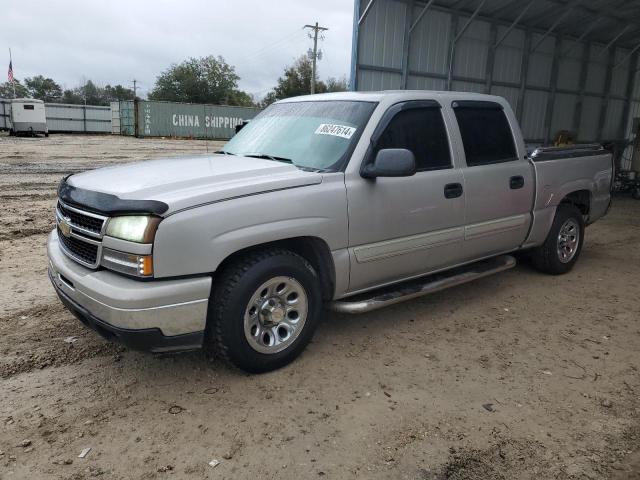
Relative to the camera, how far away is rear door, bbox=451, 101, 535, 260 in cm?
A: 440

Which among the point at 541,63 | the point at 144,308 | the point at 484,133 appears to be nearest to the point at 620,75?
the point at 541,63

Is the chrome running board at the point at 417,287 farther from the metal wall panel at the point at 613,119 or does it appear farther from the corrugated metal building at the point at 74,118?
the corrugated metal building at the point at 74,118

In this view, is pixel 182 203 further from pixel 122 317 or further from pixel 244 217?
pixel 122 317

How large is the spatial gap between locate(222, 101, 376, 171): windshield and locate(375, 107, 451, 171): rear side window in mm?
245

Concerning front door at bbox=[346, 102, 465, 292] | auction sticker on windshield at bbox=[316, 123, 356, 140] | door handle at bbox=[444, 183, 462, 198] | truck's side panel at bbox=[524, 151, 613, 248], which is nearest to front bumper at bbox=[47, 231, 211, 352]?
front door at bbox=[346, 102, 465, 292]

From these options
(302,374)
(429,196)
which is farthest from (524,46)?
(302,374)

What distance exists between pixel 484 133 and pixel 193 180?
282cm

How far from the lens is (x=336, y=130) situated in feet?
12.5

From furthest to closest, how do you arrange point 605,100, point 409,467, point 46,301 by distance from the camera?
1. point 605,100
2. point 46,301
3. point 409,467

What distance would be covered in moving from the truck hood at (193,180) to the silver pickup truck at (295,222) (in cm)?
1

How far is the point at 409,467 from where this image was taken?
252 centimetres

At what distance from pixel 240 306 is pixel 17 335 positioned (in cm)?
203

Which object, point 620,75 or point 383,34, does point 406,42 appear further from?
A: point 620,75

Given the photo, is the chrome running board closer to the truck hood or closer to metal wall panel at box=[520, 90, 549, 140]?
the truck hood
